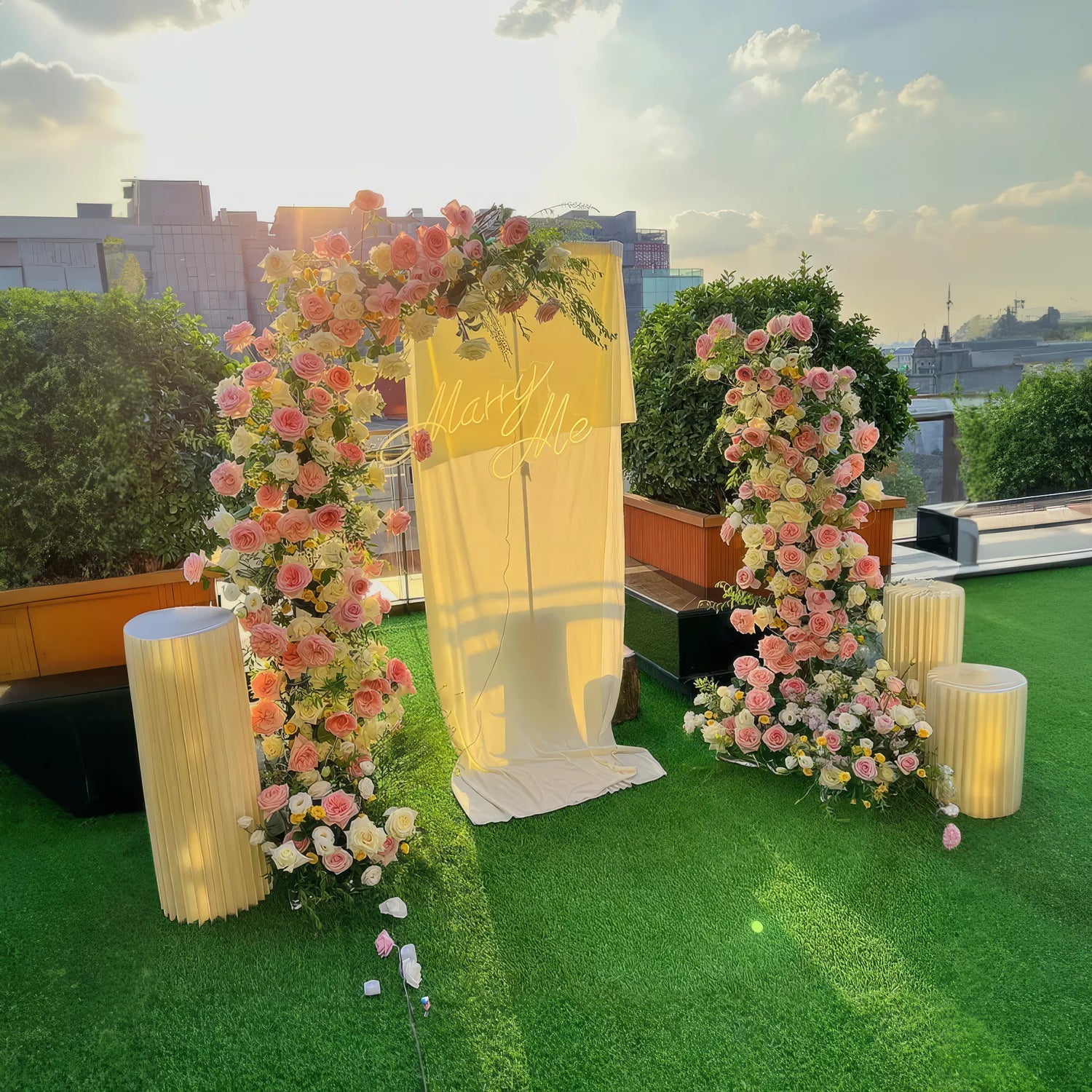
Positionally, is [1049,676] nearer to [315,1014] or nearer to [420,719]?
[420,719]

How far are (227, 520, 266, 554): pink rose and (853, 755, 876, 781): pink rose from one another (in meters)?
2.13

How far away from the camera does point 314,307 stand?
231 centimetres

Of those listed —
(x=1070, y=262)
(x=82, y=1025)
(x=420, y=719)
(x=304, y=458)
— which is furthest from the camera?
(x=1070, y=262)

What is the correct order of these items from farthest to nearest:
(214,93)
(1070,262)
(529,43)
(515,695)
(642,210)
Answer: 1. (1070,262)
2. (642,210)
3. (529,43)
4. (214,93)
5. (515,695)

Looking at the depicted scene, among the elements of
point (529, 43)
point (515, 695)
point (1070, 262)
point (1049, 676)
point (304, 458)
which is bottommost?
point (1049, 676)

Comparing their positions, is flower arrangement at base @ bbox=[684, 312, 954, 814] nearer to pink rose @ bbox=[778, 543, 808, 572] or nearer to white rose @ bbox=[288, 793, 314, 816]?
pink rose @ bbox=[778, 543, 808, 572]

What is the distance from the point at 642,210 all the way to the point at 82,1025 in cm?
611

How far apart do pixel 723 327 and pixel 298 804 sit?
229 cm

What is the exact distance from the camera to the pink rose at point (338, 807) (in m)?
2.39

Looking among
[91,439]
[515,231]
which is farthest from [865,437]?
[91,439]

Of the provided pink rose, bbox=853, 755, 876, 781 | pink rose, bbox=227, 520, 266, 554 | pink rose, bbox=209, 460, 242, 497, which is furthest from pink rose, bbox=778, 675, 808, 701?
pink rose, bbox=209, 460, 242, 497

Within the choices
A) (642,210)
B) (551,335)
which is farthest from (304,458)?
(642,210)

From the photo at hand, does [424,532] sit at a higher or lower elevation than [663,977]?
higher

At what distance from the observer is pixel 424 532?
310 cm
